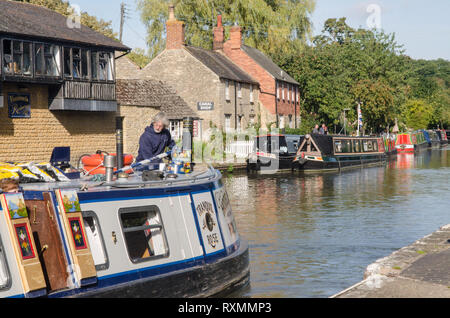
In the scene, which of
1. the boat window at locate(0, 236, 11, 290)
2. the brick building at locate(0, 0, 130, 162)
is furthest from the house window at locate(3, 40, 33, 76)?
the boat window at locate(0, 236, 11, 290)

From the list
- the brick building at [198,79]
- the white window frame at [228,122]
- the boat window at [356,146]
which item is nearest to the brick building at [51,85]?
the brick building at [198,79]

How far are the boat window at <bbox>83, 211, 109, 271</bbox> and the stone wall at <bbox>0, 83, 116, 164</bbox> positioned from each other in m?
22.4

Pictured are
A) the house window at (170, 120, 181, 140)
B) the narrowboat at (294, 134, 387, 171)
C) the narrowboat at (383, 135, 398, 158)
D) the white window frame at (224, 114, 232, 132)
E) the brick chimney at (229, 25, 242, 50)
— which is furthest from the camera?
the narrowboat at (383, 135, 398, 158)

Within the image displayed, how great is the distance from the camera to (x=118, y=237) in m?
7.76

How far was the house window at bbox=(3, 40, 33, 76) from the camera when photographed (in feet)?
94.3

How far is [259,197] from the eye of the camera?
23969mm

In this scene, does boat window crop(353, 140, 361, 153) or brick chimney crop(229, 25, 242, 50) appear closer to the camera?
boat window crop(353, 140, 361, 153)

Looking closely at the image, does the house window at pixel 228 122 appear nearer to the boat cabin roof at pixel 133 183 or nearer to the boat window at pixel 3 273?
the boat cabin roof at pixel 133 183

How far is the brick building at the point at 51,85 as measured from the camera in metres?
29.2

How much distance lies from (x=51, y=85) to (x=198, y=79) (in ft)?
49.7

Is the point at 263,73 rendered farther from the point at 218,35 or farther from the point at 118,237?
the point at 118,237

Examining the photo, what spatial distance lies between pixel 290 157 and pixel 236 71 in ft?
48.5

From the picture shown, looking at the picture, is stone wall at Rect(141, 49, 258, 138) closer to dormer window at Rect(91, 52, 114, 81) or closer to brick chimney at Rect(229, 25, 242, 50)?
brick chimney at Rect(229, 25, 242, 50)

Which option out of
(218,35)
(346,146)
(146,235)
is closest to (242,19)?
(218,35)
